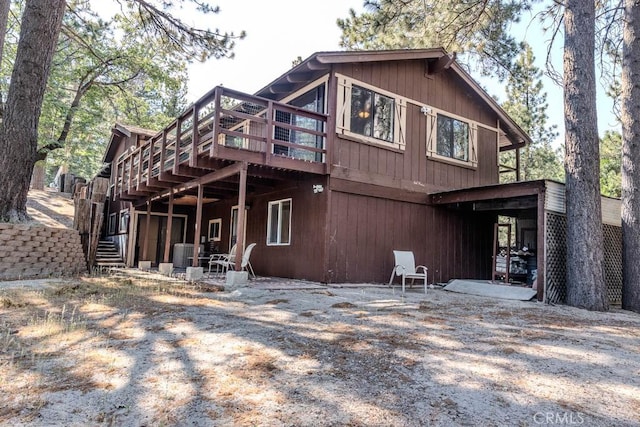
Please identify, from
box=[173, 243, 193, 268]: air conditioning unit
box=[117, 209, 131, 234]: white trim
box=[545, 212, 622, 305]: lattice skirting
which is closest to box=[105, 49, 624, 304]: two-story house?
box=[545, 212, 622, 305]: lattice skirting

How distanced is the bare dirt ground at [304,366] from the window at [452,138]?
5.44 metres

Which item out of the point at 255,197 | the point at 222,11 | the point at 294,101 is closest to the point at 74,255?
the point at 255,197

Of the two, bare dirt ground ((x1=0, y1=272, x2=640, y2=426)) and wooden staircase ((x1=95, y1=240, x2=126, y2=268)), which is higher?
wooden staircase ((x1=95, y1=240, x2=126, y2=268))

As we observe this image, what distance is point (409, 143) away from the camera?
8656mm

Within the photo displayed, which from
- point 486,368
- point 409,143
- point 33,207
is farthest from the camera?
point 33,207

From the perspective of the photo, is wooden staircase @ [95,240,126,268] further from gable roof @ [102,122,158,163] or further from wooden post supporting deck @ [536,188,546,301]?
wooden post supporting deck @ [536,188,546,301]

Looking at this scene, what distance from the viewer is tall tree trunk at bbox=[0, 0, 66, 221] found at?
7930 millimetres

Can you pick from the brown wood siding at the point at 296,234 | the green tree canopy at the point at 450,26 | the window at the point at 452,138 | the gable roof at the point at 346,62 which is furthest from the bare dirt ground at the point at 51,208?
the window at the point at 452,138

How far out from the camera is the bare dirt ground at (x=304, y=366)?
1.96 metres

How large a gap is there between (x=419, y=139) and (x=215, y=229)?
6.78 meters

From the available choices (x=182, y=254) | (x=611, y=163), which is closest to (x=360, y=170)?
(x=182, y=254)

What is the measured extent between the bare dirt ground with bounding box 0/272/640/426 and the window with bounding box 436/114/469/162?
544 centimetres

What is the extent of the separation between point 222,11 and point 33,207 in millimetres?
12240

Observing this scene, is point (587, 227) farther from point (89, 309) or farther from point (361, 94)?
point (89, 309)
